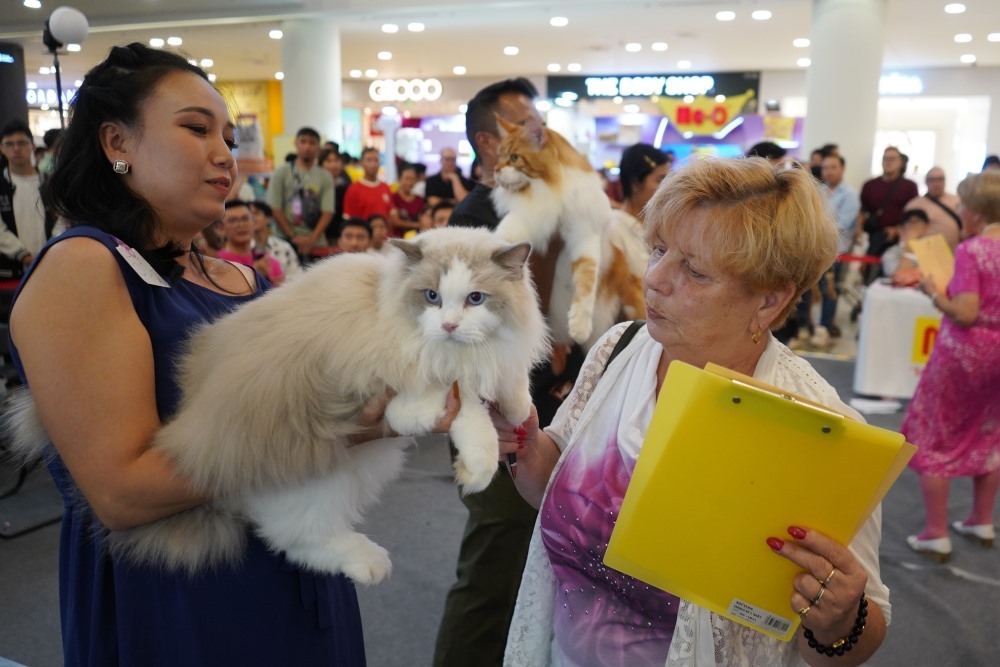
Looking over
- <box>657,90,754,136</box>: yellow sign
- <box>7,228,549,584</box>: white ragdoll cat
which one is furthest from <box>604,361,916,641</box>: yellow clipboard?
<box>657,90,754,136</box>: yellow sign

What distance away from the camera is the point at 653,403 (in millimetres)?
1213

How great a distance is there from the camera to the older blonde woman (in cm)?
107

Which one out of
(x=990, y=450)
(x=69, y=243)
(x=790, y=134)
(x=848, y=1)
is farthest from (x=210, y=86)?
(x=790, y=134)

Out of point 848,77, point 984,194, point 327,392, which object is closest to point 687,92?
point 848,77

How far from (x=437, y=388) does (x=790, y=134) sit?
13.5 meters

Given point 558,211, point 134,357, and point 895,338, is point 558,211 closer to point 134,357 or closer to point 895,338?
point 134,357

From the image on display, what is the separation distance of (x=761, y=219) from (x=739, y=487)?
1.42ft

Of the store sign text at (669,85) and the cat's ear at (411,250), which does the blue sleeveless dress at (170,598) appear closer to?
the cat's ear at (411,250)

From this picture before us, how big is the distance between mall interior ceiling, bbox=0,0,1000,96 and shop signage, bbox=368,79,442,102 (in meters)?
1.09

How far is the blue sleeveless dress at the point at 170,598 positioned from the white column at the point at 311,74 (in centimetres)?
943

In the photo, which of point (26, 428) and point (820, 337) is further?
point (820, 337)

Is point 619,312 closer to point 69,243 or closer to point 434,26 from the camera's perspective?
point 69,243

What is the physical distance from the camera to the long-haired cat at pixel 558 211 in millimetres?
1936

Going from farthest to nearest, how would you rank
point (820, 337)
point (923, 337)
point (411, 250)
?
point (820, 337)
point (923, 337)
point (411, 250)
